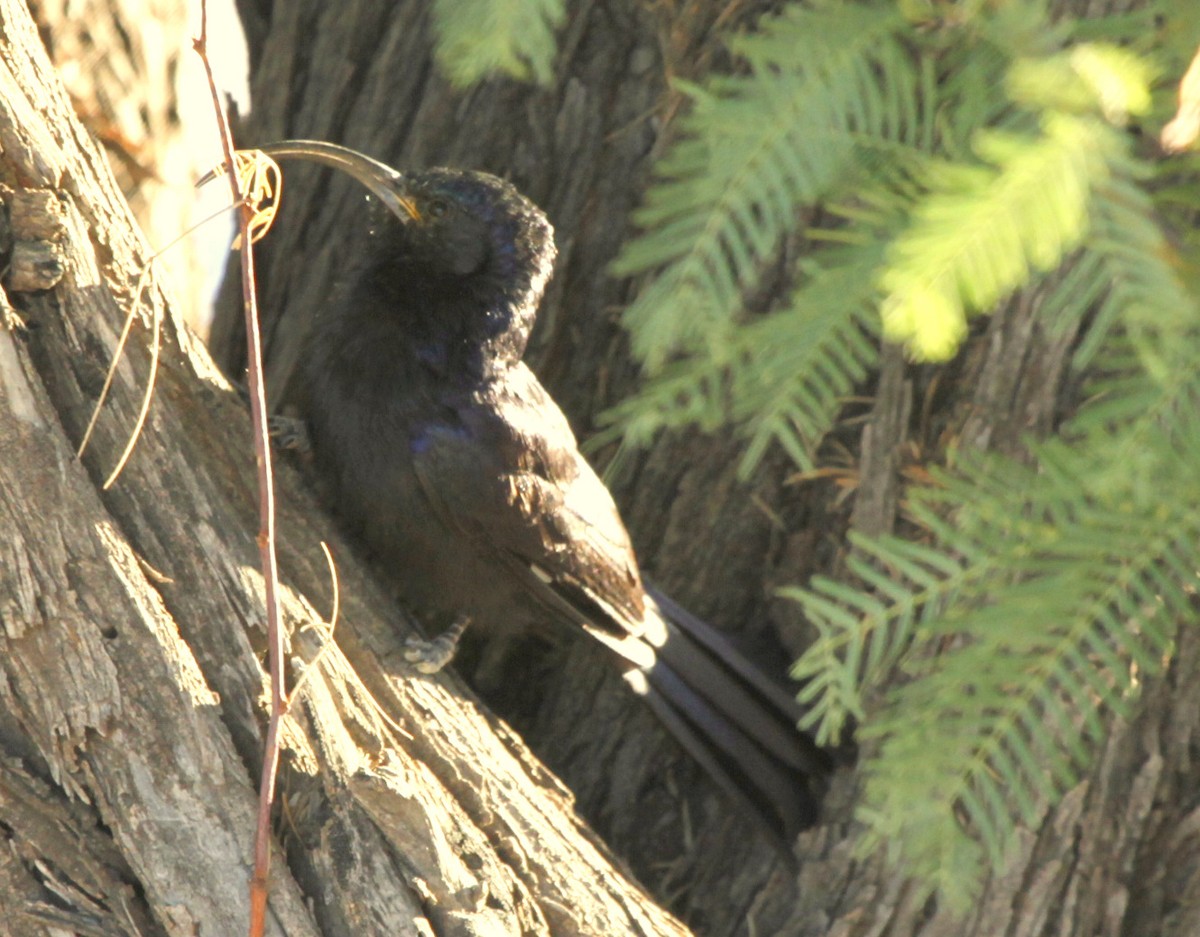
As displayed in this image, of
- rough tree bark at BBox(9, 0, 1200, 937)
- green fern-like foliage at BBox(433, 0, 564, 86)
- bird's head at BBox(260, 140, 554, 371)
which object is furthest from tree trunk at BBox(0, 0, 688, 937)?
green fern-like foliage at BBox(433, 0, 564, 86)

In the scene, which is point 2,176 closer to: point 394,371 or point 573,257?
point 394,371

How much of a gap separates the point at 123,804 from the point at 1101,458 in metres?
1.66

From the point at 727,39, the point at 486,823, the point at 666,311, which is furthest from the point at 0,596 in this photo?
the point at 727,39

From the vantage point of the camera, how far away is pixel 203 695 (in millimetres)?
2561

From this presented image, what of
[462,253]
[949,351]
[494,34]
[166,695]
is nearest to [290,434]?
[462,253]

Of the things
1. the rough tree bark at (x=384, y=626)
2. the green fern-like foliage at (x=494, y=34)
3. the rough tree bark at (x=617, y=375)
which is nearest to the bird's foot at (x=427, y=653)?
the rough tree bark at (x=384, y=626)

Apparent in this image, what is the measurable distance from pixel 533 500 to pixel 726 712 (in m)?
0.81

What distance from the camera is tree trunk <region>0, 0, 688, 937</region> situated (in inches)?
96.7

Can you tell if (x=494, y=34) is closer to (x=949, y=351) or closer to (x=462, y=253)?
(x=949, y=351)

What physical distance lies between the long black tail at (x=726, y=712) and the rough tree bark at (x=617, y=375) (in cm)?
11

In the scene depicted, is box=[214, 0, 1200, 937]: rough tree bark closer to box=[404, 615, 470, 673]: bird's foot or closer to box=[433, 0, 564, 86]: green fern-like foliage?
box=[404, 615, 470, 673]: bird's foot

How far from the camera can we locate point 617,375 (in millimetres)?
3957

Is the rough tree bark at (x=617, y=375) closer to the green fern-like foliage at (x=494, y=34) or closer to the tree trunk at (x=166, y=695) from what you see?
the tree trunk at (x=166, y=695)

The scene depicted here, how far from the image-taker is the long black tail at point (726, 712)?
3.79 meters
